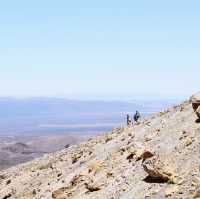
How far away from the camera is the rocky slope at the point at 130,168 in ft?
93.9

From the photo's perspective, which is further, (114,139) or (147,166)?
(114,139)

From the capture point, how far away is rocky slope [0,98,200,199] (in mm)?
28609

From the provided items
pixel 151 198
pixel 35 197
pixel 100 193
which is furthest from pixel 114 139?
pixel 151 198

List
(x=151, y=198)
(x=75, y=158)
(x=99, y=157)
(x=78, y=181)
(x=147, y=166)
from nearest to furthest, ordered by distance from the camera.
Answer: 1. (x=151, y=198)
2. (x=147, y=166)
3. (x=78, y=181)
4. (x=99, y=157)
5. (x=75, y=158)

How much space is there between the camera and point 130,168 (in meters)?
33.4

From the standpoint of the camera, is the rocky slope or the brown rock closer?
the brown rock

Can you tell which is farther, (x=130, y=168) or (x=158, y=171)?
(x=130, y=168)

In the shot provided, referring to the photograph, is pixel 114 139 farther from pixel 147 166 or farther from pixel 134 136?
pixel 147 166

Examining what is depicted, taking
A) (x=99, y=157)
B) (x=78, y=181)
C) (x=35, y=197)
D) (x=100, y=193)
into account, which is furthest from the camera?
(x=99, y=157)

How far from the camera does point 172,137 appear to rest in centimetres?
3591

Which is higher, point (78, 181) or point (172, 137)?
point (172, 137)

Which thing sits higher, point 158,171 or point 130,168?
point 158,171

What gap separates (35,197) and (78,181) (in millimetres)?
4169

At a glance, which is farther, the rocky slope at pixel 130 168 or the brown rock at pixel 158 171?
the rocky slope at pixel 130 168
